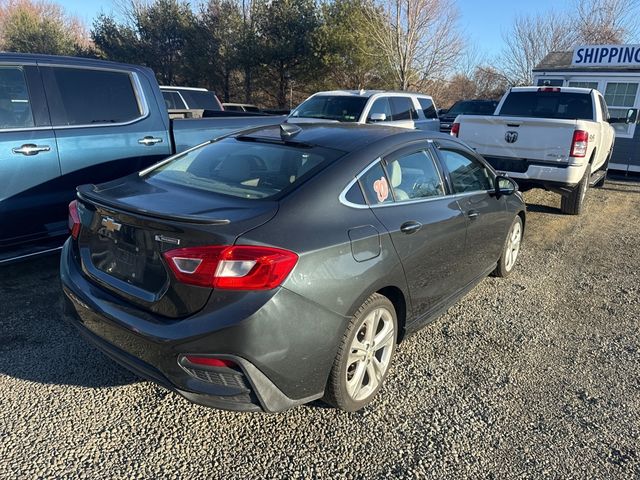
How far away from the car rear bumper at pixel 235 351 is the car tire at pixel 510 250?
9.40 feet

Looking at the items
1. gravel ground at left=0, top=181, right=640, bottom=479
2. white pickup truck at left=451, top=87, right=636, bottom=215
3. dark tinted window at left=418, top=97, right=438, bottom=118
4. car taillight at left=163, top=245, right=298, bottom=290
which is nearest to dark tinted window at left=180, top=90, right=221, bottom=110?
dark tinted window at left=418, top=97, right=438, bottom=118

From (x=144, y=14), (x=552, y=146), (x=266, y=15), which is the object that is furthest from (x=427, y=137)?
(x=144, y=14)

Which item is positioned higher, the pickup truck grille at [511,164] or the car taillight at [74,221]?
the car taillight at [74,221]

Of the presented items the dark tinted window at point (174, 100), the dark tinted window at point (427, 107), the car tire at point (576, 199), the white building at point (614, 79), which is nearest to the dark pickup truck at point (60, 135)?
the car tire at point (576, 199)

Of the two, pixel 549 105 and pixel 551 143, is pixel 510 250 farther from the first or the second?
pixel 549 105

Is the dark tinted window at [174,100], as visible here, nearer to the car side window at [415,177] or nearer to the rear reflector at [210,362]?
the car side window at [415,177]

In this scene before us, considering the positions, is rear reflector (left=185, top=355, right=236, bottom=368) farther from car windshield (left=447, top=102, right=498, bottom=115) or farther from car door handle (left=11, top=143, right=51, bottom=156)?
car windshield (left=447, top=102, right=498, bottom=115)

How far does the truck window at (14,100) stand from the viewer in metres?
3.96

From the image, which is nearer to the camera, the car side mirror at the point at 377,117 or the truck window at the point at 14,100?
the truck window at the point at 14,100

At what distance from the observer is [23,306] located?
13.0ft

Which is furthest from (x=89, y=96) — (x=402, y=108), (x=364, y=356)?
(x=402, y=108)

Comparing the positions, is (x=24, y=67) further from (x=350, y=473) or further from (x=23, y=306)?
(x=350, y=473)

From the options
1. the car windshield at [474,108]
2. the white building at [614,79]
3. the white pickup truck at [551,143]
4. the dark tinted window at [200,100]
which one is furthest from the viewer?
the car windshield at [474,108]

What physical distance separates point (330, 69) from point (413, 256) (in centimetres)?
2244
